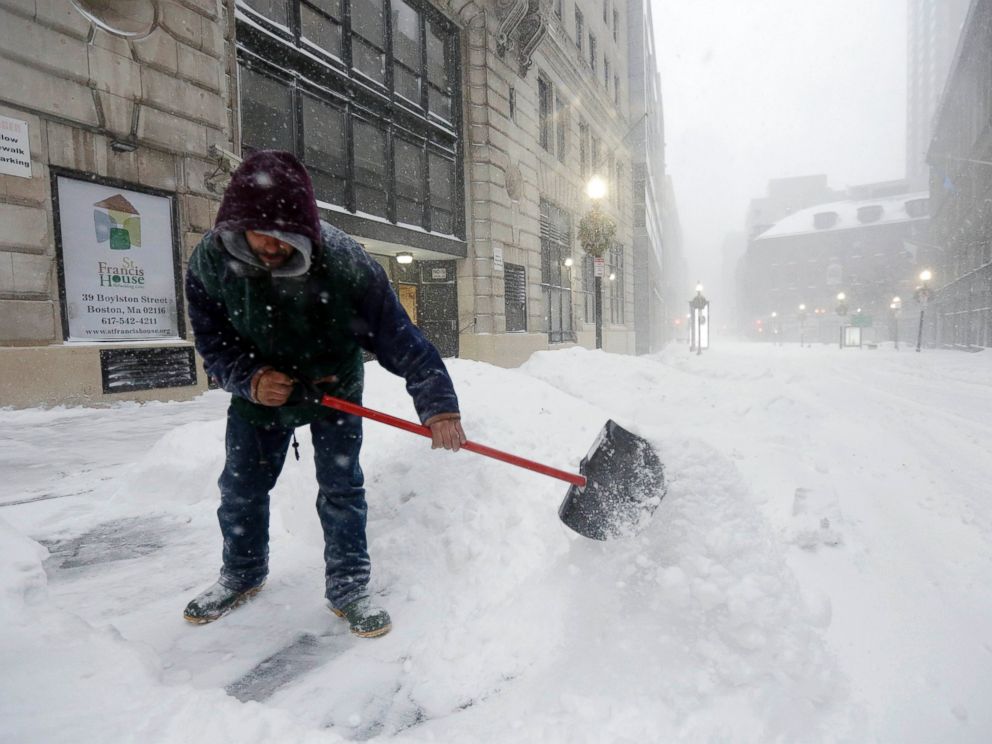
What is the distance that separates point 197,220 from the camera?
284 inches

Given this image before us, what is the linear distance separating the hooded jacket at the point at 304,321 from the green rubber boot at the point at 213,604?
79 cm

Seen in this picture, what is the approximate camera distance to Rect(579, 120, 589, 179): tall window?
18.5m

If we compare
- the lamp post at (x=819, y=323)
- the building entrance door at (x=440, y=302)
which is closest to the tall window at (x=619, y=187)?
the building entrance door at (x=440, y=302)

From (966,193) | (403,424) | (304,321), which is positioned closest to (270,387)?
(304,321)

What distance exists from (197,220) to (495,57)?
8887 millimetres

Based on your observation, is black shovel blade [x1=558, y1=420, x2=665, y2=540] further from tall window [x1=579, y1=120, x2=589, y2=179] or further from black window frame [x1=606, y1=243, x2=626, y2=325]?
black window frame [x1=606, y1=243, x2=626, y2=325]

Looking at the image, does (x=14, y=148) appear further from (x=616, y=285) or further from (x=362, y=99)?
(x=616, y=285)

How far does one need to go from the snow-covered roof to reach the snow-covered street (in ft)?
281

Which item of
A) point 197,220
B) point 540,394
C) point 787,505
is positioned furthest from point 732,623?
point 197,220

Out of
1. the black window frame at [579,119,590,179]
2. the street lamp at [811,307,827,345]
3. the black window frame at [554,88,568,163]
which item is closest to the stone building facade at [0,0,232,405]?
the black window frame at [554,88,568,163]

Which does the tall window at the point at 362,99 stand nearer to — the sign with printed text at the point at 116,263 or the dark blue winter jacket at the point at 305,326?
the sign with printed text at the point at 116,263

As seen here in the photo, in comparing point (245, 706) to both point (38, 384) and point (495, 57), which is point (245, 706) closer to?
point (38, 384)

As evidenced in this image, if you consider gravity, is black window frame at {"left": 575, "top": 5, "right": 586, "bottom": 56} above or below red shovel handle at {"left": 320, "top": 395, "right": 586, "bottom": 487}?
above

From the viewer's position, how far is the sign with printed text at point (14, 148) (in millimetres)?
5520
